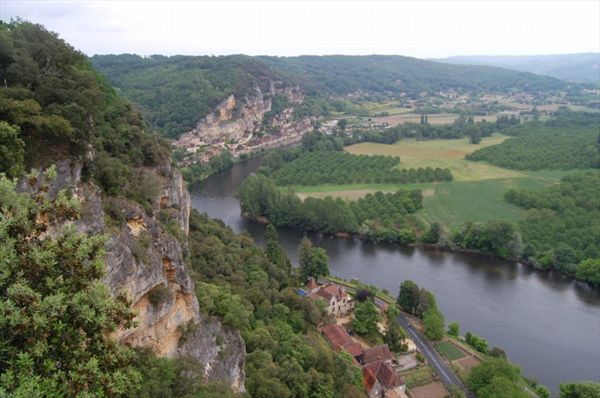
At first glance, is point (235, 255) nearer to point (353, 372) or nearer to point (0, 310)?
point (353, 372)

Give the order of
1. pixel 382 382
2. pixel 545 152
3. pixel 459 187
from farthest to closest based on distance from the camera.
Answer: pixel 545 152 → pixel 459 187 → pixel 382 382

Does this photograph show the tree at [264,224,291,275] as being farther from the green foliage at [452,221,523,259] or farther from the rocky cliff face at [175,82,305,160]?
the rocky cliff face at [175,82,305,160]

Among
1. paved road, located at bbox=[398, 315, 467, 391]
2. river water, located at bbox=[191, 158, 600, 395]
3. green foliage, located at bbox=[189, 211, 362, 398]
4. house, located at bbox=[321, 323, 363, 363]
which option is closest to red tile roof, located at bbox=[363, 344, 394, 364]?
house, located at bbox=[321, 323, 363, 363]

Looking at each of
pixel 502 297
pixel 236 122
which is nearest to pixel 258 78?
pixel 236 122

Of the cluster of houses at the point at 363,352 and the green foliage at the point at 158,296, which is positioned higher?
the green foliage at the point at 158,296

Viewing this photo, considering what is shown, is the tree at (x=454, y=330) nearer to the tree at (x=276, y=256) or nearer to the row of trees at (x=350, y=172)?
the tree at (x=276, y=256)

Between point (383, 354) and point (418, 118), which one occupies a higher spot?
point (418, 118)

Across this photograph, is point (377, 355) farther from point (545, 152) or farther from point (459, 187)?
point (545, 152)

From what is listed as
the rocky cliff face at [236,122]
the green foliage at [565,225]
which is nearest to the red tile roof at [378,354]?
the green foliage at [565,225]
